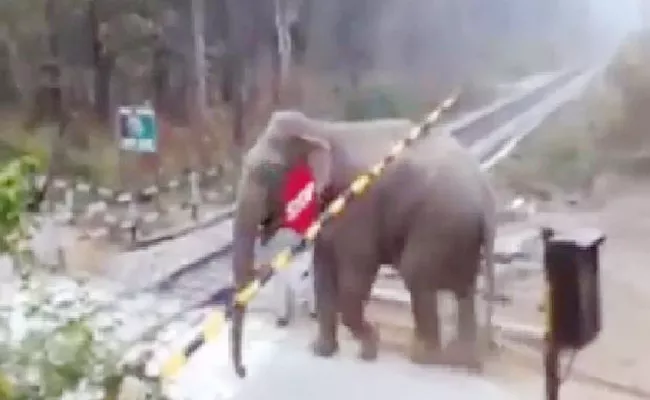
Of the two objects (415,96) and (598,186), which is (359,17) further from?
(598,186)

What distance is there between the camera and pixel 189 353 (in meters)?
1.67

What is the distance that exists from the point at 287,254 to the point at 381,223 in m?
0.17

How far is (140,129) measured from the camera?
1726mm

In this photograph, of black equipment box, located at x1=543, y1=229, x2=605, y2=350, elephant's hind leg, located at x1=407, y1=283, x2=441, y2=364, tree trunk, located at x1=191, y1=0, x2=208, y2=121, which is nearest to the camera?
black equipment box, located at x1=543, y1=229, x2=605, y2=350

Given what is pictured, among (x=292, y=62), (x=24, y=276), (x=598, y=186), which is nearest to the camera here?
(x=598, y=186)

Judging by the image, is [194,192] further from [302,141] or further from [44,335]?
[44,335]

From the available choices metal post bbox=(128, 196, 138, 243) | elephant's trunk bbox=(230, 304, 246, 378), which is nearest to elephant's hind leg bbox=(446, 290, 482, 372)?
elephant's trunk bbox=(230, 304, 246, 378)

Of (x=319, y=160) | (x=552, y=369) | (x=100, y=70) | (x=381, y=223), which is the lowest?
(x=552, y=369)

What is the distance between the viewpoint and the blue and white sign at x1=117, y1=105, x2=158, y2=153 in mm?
1721

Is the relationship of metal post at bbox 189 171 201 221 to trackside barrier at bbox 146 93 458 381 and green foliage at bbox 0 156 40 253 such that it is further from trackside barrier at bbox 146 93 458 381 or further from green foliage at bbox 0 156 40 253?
green foliage at bbox 0 156 40 253

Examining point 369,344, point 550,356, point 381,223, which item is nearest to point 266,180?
point 381,223

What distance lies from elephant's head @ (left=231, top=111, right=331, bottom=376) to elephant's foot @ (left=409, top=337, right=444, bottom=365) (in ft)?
0.95

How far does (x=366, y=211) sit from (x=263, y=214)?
0.57 feet

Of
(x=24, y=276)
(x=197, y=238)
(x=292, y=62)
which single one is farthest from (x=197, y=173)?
(x=24, y=276)
